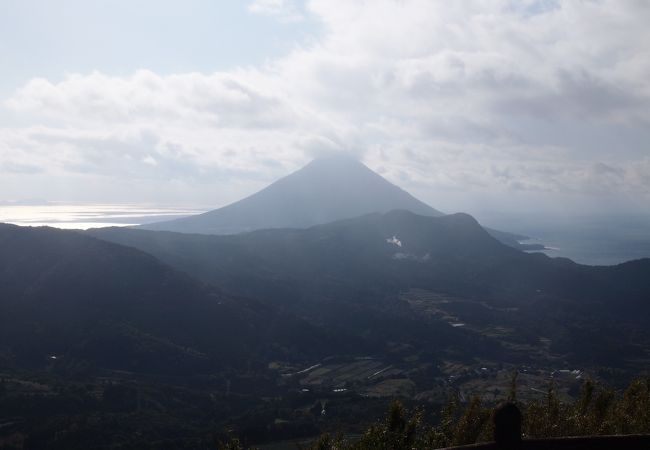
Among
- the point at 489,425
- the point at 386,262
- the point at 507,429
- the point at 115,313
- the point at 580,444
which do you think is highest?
the point at 507,429

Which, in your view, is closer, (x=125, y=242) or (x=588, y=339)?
(x=588, y=339)

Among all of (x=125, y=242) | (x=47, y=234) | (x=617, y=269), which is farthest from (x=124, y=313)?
(x=617, y=269)

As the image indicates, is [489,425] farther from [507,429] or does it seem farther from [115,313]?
[115,313]

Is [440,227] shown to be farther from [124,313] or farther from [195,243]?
[124,313]

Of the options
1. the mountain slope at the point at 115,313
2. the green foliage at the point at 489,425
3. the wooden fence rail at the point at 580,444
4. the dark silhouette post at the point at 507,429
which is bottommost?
the mountain slope at the point at 115,313

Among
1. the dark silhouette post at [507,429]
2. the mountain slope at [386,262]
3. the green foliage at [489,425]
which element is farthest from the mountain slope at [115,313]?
the dark silhouette post at [507,429]

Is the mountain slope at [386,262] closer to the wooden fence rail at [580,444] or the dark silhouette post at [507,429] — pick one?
the wooden fence rail at [580,444]

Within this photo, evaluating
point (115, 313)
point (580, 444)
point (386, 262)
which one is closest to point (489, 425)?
point (580, 444)

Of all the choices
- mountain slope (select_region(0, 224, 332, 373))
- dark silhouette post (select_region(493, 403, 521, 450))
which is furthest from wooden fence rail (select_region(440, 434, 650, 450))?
mountain slope (select_region(0, 224, 332, 373))
